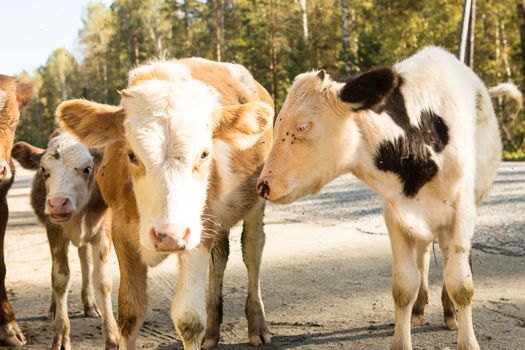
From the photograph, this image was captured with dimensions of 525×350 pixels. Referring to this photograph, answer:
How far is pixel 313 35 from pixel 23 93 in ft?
117

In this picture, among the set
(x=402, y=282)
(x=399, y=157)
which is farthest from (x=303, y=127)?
(x=402, y=282)

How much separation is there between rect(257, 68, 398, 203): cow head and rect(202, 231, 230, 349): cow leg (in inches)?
36.1

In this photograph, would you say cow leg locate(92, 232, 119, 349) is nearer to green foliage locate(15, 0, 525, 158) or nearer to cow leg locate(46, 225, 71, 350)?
cow leg locate(46, 225, 71, 350)

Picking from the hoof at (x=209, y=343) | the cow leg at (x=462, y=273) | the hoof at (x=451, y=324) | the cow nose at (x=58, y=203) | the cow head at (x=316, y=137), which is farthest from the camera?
the cow nose at (x=58, y=203)

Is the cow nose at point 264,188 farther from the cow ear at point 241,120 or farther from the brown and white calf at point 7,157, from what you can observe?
the brown and white calf at point 7,157

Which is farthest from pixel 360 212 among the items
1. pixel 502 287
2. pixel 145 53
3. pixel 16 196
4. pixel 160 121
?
pixel 145 53

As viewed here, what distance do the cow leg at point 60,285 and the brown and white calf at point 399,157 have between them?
6.71 ft

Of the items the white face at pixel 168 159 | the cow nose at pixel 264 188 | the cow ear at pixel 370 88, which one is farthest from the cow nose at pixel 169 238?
the cow ear at pixel 370 88

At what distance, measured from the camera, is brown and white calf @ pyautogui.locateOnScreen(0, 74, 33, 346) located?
202 inches

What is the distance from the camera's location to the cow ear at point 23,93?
246 inches

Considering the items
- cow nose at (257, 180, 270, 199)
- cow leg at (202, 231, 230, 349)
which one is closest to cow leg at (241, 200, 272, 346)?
cow leg at (202, 231, 230, 349)

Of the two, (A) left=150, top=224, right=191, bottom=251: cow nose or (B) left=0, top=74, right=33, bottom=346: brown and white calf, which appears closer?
(A) left=150, top=224, right=191, bottom=251: cow nose

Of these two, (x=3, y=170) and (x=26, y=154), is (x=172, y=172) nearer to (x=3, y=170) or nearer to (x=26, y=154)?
(x=3, y=170)

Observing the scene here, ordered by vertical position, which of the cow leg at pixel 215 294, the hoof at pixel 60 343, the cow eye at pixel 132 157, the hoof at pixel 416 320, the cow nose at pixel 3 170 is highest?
the cow eye at pixel 132 157
